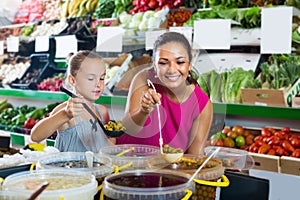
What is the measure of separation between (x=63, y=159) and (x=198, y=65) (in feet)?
2.08

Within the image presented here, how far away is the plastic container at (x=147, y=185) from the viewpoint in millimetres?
901

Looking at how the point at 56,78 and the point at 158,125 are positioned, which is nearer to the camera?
the point at 158,125

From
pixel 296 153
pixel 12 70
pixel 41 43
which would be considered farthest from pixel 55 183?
pixel 12 70

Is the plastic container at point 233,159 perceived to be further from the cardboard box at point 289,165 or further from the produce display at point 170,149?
the cardboard box at point 289,165

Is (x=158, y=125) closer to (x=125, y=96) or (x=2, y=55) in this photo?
(x=125, y=96)

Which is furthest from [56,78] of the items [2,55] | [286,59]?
[286,59]

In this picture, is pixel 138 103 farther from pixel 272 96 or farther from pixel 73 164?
pixel 272 96

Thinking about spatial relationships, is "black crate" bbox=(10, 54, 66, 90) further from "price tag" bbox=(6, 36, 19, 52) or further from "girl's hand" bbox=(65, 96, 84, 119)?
"girl's hand" bbox=(65, 96, 84, 119)

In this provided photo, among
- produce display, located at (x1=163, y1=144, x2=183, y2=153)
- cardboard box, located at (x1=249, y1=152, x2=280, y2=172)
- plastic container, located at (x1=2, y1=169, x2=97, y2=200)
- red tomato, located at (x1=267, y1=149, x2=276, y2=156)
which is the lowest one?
cardboard box, located at (x1=249, y1=152, x2=280, y2=172)

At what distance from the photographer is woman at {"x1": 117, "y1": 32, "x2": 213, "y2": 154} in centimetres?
132

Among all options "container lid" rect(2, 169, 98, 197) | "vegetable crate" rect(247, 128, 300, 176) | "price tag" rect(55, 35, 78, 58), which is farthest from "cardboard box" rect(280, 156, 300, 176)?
"price tag" rect(55, 35, 78, 58)

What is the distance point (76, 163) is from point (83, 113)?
15.2 inches

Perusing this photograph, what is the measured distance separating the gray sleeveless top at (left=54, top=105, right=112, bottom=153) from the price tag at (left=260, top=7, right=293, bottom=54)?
1854mm

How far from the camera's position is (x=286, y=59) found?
122 inches
